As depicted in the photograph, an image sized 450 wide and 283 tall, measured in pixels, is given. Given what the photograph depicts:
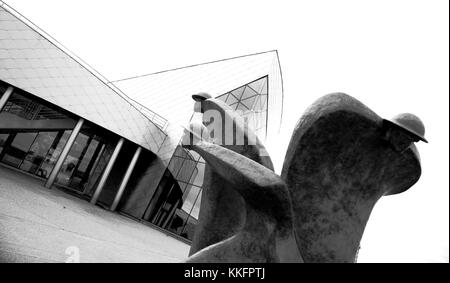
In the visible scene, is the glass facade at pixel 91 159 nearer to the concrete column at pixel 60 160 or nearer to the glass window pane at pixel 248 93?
the glass window pane at pixel 248 93

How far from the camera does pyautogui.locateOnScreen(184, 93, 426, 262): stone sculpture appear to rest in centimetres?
296

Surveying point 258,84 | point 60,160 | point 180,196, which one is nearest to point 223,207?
point 60,160

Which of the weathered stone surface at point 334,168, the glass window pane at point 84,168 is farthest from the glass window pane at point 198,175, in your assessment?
the weathered stone surface at point 334,168

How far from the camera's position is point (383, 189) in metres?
3.51

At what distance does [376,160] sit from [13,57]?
50.1 feet

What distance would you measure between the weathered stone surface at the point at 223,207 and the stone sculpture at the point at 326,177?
462 mm

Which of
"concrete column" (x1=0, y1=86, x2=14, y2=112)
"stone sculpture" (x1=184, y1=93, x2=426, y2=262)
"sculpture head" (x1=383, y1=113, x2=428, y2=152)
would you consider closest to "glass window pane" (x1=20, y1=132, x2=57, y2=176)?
"concrete column" (x1=0, y1=86, x2=14, y2=112)

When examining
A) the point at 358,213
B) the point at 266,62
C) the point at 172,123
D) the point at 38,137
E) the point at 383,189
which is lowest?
the point at 38,137

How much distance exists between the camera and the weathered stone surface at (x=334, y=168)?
10.5 ft

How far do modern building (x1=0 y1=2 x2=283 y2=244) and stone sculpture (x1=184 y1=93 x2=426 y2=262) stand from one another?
534 inches

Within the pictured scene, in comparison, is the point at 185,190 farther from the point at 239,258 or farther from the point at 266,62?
the point at 239,258
